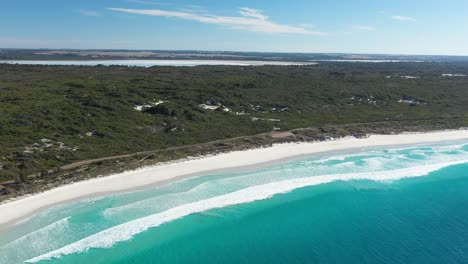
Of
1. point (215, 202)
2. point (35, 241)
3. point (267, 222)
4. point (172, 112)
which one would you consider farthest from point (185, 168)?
point (172, 112)

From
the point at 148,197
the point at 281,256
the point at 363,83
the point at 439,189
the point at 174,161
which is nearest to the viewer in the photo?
the point at 281,256

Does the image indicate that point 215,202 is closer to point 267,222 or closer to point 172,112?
point 267,222

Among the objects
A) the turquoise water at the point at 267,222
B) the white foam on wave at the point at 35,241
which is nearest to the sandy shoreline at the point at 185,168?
the turquoise water at the point at 267,222

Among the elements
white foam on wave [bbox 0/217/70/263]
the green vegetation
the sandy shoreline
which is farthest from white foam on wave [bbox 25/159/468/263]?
the green vegetation

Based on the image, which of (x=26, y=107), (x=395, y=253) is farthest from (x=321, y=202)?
(x=26, y=107)

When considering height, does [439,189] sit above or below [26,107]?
below

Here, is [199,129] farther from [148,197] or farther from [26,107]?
[26,107]
